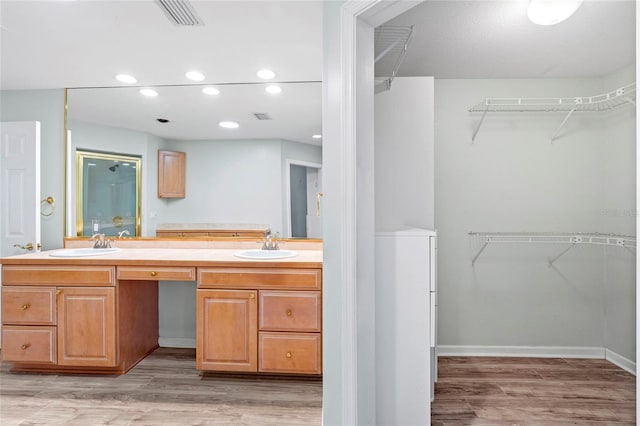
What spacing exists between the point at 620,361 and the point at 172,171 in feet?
12.4

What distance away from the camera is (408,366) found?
5.65ft

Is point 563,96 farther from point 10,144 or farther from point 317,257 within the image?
point 10,144

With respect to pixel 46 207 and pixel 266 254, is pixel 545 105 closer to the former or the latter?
pixel 266 254

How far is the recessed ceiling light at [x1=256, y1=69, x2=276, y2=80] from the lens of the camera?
2590mm

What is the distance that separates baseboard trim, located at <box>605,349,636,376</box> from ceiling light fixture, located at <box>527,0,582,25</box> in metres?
2.42

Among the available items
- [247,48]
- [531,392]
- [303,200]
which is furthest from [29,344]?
[531,392]

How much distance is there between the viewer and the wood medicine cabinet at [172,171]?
2.86 meters

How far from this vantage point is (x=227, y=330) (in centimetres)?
227

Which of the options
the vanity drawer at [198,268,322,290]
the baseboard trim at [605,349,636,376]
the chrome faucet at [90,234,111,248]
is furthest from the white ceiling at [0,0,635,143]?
the baseboard trim at [605,349,636,376]

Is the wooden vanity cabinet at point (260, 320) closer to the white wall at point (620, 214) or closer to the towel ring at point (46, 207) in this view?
the towel ring at point (46, 207)

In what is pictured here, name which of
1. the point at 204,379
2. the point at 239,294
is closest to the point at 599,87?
the point at 239,294

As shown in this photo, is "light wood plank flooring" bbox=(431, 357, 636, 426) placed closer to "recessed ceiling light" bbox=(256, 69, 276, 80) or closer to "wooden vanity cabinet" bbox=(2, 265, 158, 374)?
"wooden vanity cabinet" bbox=(2, 265, 158, 374)

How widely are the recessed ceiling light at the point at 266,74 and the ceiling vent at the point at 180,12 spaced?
0.71m

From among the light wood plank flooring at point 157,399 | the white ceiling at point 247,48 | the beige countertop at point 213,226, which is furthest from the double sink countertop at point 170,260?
the white ceiling at point 247,48
